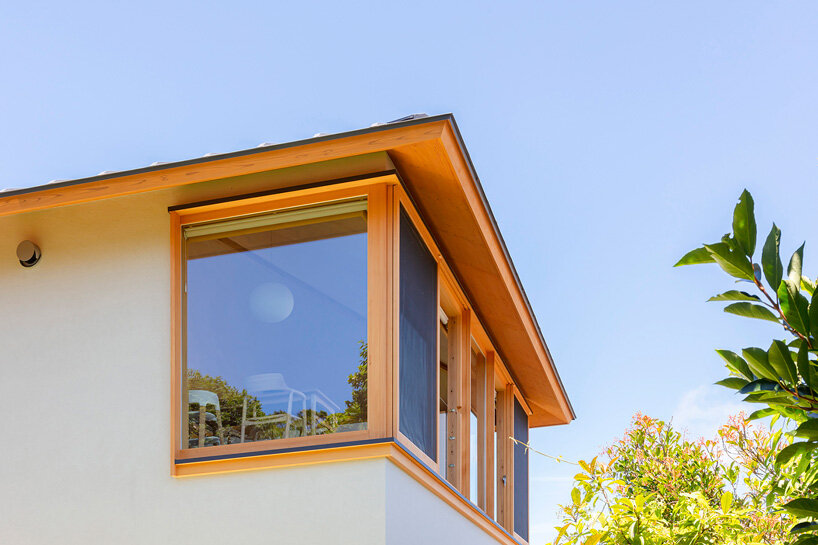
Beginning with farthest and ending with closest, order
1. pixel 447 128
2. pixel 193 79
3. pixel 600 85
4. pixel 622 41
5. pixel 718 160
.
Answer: pixel 718 160 < pixel 193 79 < pixel 600 85 < pixel 622 41 < pixel 447 128

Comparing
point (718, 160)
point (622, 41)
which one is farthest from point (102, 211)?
point (718, 160)

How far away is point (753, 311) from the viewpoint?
2951 millimetres

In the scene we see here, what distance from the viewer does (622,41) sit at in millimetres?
25250

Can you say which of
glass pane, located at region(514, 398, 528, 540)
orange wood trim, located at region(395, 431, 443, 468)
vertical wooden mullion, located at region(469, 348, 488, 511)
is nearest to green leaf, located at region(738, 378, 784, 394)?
orange wood trim, located at region(395, 431, 443, 468)

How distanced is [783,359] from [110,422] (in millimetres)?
4938

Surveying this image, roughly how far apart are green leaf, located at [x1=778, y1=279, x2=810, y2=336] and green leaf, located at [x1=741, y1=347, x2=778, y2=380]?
0.13 m

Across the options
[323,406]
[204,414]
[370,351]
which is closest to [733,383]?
[370,351]

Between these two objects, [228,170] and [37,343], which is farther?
[37,343]

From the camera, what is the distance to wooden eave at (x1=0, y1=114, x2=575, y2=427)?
5.93 metres

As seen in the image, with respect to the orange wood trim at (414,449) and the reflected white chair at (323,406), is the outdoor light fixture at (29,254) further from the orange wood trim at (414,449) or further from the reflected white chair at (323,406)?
the orange wood trim at (414,449)

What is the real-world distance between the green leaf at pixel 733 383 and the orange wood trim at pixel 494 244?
10.5ft

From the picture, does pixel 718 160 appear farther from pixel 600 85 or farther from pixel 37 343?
pixel 37 343

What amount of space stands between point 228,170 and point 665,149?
2701cm

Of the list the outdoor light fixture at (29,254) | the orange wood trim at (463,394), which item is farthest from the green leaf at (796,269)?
the outdoor light fixture at (29,254)
